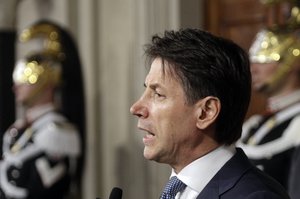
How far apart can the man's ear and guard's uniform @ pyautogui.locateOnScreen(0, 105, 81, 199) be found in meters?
1.51

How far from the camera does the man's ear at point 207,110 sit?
145cm

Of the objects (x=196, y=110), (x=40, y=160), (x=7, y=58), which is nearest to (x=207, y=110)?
(x=196, y=110)

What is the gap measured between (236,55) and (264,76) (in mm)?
991

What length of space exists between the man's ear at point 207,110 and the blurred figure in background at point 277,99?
91 centimetres

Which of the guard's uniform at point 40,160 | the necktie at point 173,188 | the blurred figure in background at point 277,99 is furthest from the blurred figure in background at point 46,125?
the necktie at point 173,188

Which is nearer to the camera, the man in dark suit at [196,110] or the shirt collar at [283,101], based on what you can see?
the man in dark suit at [196,110]

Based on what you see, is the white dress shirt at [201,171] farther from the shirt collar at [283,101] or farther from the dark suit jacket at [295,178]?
the shirt collar at [283,101]

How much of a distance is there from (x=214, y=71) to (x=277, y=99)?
3.36 feet

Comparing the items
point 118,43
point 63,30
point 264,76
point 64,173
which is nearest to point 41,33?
point 63,30

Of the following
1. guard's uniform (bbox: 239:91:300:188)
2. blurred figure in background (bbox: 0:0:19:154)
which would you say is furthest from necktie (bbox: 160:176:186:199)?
blurred figure in background (bbox: 0:0:19:154)

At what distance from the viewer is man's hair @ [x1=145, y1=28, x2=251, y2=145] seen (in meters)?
1.44

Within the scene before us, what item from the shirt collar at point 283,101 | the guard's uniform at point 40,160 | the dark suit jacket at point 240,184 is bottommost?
the guard's uniform at point 40,160

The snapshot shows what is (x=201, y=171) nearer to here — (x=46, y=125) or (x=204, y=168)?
(x=204, y=168)

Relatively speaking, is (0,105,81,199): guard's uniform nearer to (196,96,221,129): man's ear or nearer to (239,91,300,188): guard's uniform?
(239,91,300,188): guard's uniform
